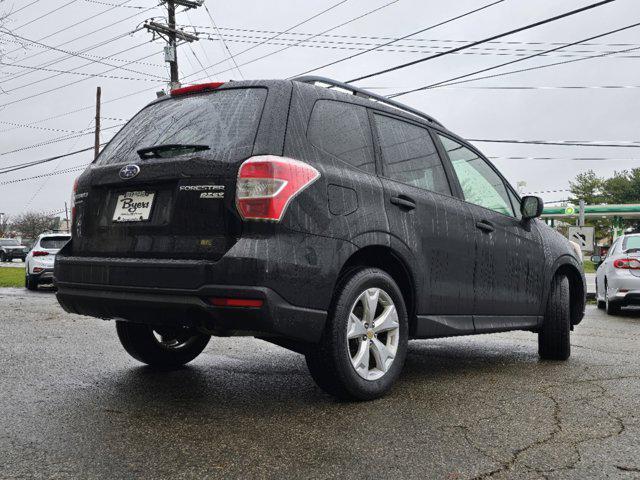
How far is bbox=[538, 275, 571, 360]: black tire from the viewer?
5586 millimetres

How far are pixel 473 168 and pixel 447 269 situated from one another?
1134 millimetres

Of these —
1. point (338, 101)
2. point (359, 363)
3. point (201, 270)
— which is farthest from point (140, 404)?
point (338, 101)

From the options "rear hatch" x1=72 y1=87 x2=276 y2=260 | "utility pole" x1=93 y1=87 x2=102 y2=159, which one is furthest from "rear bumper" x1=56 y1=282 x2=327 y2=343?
"utility pole" x1=93 y1=87 x2=102 y2=159

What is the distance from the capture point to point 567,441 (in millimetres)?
3119

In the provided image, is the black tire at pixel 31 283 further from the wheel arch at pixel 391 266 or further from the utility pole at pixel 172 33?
the wheel arch at pixel 391 266

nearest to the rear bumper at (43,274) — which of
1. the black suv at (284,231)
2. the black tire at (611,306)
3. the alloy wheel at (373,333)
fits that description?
the black tire at (611,306)

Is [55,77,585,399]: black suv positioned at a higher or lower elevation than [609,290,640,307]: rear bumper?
higher

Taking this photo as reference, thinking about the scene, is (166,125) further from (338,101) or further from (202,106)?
(338,101)

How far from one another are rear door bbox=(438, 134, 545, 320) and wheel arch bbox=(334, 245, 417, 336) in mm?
770

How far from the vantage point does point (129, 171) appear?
3703mm

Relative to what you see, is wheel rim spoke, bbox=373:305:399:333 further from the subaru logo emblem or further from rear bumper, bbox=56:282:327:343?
the subaru logo emblem

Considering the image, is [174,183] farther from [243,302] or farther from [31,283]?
[31,283]

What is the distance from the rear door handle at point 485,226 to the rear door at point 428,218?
137 millimetres

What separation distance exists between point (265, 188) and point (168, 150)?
28.1 inches
